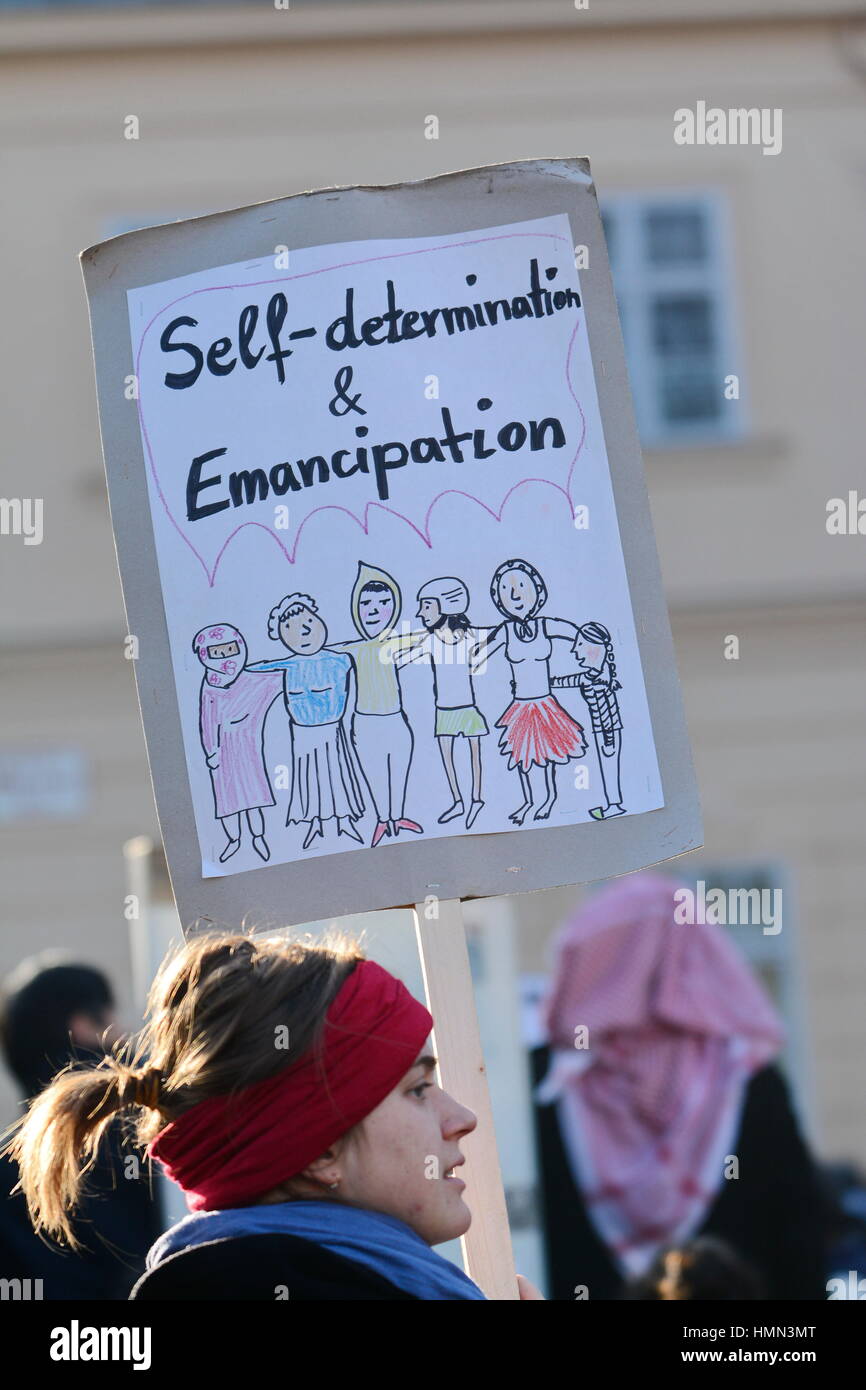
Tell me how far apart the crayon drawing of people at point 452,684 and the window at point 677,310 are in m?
8.17

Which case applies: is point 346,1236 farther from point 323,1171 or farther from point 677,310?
point 677,310

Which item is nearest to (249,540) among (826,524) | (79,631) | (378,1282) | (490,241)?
(490,241)

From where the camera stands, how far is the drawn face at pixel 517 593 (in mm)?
2352

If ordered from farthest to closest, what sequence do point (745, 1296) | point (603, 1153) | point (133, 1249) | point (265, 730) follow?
point (603, 1153) → point (133, 1249) → point (745, 1296) → point (265, 730)

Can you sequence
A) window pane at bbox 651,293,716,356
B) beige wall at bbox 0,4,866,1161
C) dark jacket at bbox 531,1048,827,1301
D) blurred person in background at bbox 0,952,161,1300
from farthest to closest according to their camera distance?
window pane at bbox 651,293,716,356, beige wall at bbox 0,4,866,1161, dark jacket at bbox 531,1048,827,1301, blurred person in background at bbox 0,952,161,1300

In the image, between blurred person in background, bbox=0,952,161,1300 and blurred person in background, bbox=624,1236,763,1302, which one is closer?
blurred person in background, bbox=624,1236,763,1302

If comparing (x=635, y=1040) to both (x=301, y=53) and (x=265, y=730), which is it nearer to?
(x=265, y=730)

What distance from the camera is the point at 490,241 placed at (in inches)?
95.4

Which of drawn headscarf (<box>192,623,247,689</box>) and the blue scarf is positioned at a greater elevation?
drawn headscarf (<box>192,623,247,689</box>)

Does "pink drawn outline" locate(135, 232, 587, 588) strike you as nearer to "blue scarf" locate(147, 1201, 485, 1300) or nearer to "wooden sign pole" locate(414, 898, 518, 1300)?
"wooden sign pole" locate(414, 898, 518, 1300)

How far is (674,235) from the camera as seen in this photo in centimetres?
1044

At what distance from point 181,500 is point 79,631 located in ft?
25.1

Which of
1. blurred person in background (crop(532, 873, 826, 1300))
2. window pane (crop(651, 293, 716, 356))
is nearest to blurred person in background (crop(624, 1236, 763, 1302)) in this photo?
blurred person in background (crop(532, 873, 826, 1300))

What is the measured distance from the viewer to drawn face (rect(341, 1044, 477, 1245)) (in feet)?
6.38
